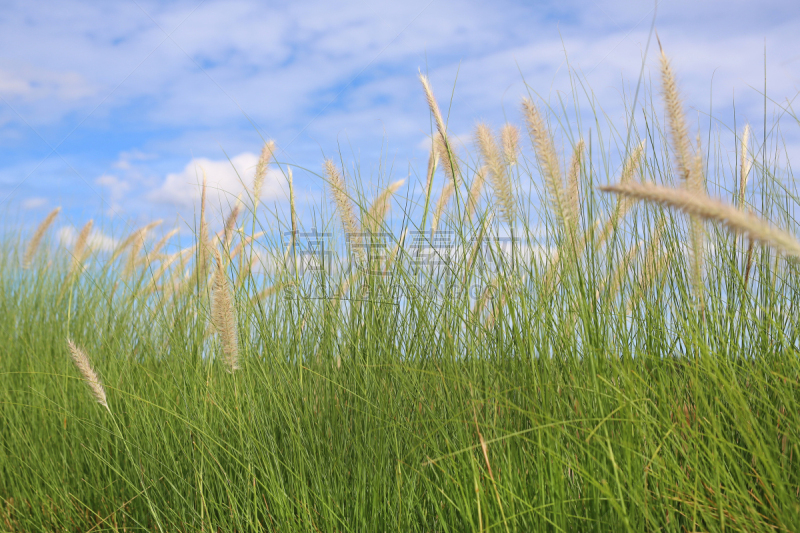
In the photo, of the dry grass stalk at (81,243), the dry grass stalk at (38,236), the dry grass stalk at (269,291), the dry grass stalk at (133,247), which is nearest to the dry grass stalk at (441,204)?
the dry grass stalk at (269,291)

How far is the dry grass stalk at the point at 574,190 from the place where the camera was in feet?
5.18

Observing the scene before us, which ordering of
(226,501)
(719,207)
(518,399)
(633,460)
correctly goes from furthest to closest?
(226,501), (518,399), (633,460), (719,207)

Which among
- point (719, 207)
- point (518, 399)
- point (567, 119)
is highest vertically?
point (567, 119)

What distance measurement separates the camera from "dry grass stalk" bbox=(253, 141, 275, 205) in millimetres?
2346

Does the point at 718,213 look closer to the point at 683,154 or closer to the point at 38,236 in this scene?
the point at 683,154

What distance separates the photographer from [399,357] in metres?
1.96

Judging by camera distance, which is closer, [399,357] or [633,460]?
[633,460]

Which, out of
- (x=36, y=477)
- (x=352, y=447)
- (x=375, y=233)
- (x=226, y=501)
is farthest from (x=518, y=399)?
(x=36, y=477)

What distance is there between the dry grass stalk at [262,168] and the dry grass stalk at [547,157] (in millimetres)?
1182

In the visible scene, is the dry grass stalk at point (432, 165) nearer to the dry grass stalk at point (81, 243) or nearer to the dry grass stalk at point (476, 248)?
the dry grass stalk at point (476, 248)

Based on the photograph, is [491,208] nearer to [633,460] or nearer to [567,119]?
[567,119]

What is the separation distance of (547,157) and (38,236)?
4.12 meters

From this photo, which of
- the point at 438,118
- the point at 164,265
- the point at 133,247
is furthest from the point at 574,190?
the point at 133,247

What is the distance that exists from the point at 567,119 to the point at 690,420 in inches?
43.8
